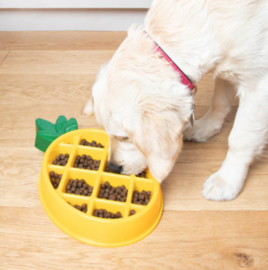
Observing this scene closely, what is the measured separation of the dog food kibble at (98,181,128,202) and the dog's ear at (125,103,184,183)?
0.29 meters

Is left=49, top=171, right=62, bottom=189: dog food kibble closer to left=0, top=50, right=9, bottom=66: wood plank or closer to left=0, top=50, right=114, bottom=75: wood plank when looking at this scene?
left=0, top=50, right=114, bottom=75: wood plank

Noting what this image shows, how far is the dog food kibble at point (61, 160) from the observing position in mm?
1511

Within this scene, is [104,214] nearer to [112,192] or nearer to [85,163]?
[112,192]

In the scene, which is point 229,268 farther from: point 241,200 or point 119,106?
point 119,106

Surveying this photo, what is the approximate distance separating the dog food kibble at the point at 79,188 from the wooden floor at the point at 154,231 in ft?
0.53

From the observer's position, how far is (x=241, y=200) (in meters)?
1.48

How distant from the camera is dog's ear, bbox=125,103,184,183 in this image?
1082 millimetres

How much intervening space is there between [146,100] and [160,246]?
606mm

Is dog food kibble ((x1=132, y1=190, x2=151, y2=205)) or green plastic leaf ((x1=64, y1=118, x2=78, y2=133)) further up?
dog food kibble ((x1=132, y1=190, x2=151, y2=205))

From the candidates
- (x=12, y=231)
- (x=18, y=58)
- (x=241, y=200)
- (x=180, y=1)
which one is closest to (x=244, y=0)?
(x=180, y=1)

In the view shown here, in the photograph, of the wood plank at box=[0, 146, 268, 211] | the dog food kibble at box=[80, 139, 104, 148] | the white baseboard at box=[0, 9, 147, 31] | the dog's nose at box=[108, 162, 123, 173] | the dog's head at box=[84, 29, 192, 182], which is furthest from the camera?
the white baseboard at box=[0, 9, 147, 31]

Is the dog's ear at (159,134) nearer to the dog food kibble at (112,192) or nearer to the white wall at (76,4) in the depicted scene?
the dog food kibble at (112,192)

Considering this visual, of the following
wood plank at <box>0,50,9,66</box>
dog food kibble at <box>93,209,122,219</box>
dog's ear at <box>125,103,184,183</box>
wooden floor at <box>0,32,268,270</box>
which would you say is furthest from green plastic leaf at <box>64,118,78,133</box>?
wood plank at <box>0,50,9,66</box>

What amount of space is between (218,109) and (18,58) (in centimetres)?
166
